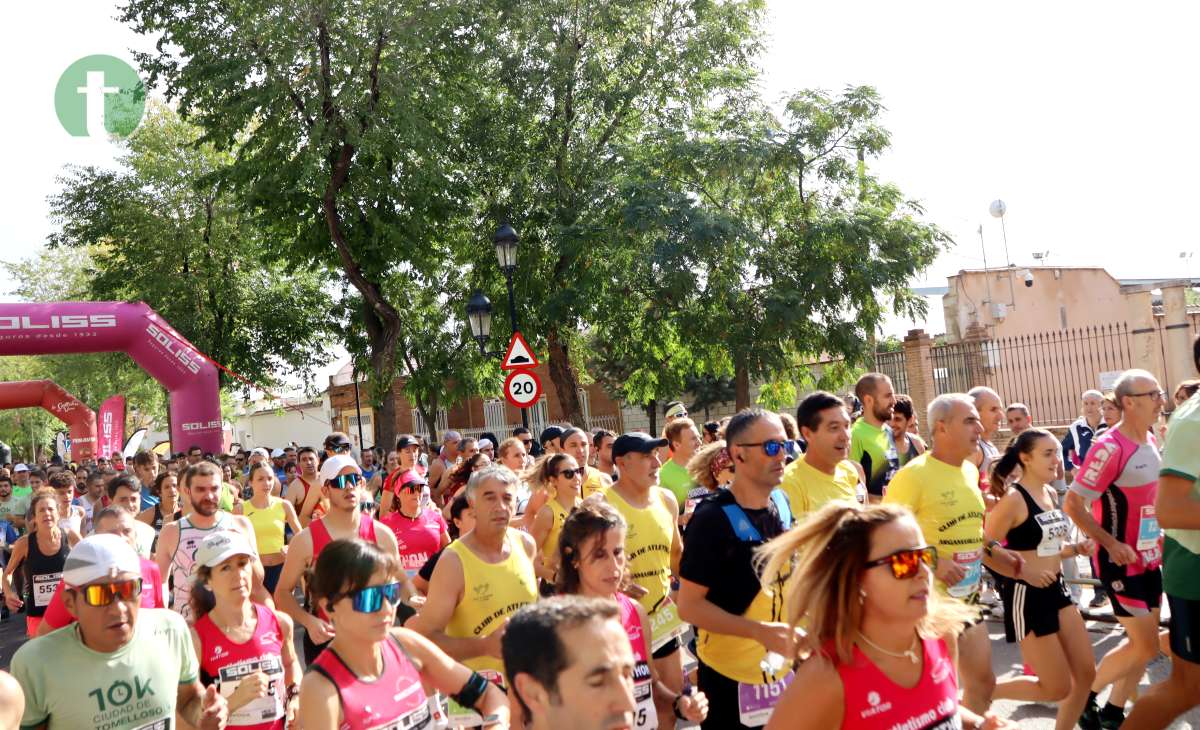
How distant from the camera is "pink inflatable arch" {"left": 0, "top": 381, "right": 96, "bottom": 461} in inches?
1291

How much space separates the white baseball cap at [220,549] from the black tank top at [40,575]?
430cm

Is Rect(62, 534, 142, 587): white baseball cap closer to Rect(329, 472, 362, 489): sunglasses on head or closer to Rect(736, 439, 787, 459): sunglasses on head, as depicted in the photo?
Rect(736, 439, 787, 459): sunglasses on head

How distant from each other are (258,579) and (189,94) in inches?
697

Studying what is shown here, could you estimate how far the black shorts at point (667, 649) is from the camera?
5.66 m

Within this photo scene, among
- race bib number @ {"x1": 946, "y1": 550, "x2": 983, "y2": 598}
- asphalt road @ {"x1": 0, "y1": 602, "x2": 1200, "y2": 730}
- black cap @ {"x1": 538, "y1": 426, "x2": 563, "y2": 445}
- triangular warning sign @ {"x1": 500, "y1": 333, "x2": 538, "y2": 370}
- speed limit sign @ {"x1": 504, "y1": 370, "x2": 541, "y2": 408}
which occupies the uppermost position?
triangular warning sign @ {"x1": 500, "y1": 333, "x2": 538, "y2": 370}

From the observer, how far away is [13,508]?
1574cm

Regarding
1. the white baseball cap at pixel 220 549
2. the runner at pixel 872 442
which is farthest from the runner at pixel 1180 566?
the white baseball cap at pixel 220 549

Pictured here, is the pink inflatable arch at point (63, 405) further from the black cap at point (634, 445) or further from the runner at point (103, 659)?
the runner at point (103, 659)

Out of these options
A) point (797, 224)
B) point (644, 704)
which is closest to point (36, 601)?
point (644, 704)

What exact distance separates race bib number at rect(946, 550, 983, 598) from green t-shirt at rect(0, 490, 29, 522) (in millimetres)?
13869

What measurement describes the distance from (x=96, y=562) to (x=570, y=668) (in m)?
2.09

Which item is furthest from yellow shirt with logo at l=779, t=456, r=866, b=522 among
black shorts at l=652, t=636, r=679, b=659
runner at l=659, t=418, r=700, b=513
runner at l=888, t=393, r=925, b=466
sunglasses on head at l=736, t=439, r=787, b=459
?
runner at l=888, t=393, r=925, b=466

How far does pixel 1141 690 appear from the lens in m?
6.86

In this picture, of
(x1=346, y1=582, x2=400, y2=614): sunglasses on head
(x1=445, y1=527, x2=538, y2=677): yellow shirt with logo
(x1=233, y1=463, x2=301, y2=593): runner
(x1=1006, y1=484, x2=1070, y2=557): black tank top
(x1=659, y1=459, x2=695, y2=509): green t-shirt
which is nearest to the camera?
(x1=346, y1=582, x2=400, y2=614): sunglasses on head
